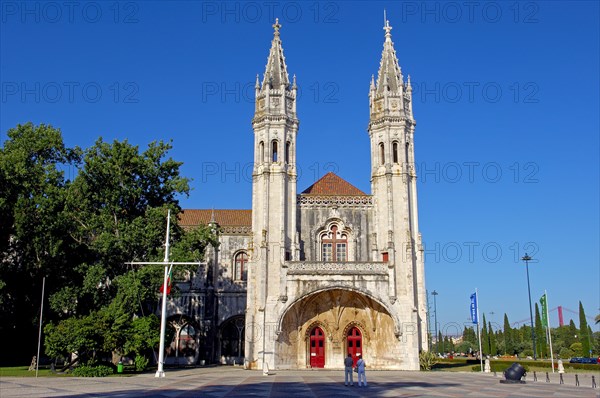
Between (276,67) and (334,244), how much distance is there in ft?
46.9

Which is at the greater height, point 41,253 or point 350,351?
point 41,253

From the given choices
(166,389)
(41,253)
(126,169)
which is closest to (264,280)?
(126,169)

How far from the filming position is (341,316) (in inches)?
1537

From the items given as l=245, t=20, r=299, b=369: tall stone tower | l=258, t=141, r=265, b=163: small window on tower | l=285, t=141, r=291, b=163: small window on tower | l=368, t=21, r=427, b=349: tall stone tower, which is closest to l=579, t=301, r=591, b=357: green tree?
l=368, t=21, r=427, b=349: tall stone tower

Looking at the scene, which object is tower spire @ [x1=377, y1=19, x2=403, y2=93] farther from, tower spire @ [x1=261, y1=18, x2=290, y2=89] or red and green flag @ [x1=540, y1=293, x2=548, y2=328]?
red and green flag @ [x1=540, y1=293, x2=548, y2=328]

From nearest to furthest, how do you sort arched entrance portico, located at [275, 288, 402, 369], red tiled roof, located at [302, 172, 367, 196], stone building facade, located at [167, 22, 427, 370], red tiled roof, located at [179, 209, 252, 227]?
stone building facade, located at [167, 22, 427, 370], arched entrance portico, located at [275, 288, 402, 369], red tiled roof, located at [302, 172, 367, 196], red tiled roof, located at [179, 209, 252, 227]

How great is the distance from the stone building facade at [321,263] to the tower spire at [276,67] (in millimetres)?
106

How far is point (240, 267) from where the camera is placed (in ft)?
154

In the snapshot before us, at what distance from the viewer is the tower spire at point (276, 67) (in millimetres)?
42625

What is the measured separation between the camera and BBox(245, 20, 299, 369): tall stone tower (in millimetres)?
37125

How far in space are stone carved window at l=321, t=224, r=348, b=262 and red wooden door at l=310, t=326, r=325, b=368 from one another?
542cm

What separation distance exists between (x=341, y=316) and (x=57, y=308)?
59.8 ft

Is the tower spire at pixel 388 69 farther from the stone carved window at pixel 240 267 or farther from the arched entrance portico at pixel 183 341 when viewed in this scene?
the arched entrance portico at pixel 183 341

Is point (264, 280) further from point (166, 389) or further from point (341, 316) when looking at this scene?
point (166, 389)
